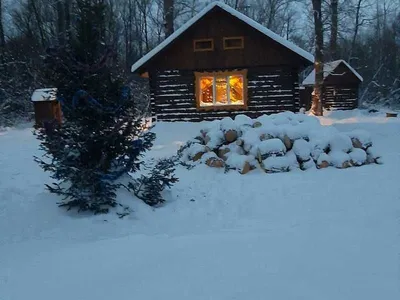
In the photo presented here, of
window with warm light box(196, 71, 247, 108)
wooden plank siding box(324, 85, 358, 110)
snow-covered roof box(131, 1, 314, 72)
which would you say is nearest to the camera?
snow-covered roof box(131, 1, 314, 72)

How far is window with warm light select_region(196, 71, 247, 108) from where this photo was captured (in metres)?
15.4

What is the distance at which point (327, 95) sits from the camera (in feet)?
96.8

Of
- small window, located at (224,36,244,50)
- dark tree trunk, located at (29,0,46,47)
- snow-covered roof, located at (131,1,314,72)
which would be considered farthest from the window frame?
dark tree trunk, located at (29,0,46,47)

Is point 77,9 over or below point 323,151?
over

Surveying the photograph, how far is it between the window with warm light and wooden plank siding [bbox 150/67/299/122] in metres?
0.24

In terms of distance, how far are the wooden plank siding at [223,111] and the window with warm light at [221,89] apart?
0.24 metres

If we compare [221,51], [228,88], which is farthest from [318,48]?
[221,51]

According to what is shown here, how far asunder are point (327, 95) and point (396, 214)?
1031 inches

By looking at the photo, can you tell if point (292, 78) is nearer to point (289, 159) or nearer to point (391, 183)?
point (289, 159)

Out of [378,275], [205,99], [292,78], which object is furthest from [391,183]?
[205,99]

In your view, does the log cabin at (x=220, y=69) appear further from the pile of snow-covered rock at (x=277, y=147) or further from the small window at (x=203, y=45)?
the pile of snow-covered rock at (x=277, y=147)

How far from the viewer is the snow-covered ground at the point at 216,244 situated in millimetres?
2893

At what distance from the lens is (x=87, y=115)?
17.1ft

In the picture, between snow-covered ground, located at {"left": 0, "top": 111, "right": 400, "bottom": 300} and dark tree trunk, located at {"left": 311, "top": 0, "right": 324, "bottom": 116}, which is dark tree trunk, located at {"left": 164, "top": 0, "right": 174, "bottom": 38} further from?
snow-covered ground, located at {"left": 0, "top": 111, "right": 400, "bottom": 300}
